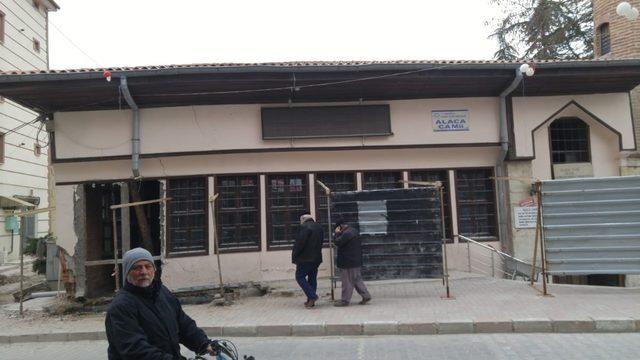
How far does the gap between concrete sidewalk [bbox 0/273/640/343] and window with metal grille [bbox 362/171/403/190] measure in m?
3.03

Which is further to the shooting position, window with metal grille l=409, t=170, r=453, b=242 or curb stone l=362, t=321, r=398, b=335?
window with metal grille l=409, t=170, r=453, b=242

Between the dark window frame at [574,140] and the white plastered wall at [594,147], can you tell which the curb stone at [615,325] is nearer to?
the white plastered wall at [594,147]

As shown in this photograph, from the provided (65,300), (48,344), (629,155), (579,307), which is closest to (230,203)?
(65,300)

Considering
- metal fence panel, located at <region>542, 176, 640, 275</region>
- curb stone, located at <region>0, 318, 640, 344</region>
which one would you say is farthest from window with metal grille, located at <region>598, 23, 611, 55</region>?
curb stone, located at <region>0, 318, 640, 344</region>

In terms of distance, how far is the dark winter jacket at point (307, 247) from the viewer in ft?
32.3

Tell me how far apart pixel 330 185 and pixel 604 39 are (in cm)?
980

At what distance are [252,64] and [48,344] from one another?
679cm

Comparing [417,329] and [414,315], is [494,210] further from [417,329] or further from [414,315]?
[417,329]

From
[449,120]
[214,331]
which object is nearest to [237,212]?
[214,331]

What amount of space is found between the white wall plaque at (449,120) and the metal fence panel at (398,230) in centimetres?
316

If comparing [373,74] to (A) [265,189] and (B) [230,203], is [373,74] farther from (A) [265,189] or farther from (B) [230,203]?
(B) [230,203]

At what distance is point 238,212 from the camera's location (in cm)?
1270

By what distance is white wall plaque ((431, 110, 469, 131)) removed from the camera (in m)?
12.9

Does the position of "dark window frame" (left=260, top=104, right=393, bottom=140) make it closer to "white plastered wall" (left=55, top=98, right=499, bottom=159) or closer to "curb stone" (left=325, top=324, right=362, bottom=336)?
"white plastered wall" (left=55, top=98, right=499, bottom=159)
